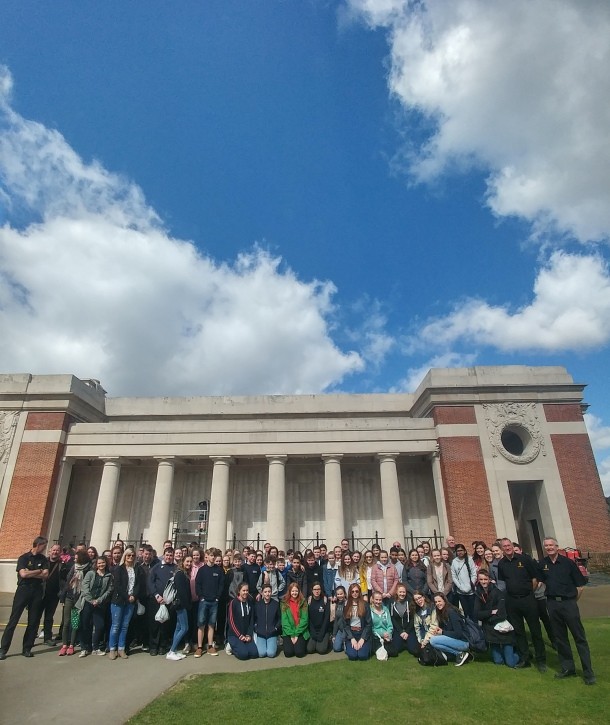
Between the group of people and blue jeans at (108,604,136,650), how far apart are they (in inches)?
0.8

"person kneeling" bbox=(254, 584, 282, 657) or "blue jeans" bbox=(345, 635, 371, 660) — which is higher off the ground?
"person kneeling" bbox=(254, 584, 282, 657)

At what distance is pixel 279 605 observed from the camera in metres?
10.1

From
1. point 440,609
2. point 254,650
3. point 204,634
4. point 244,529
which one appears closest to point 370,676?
point 440,609

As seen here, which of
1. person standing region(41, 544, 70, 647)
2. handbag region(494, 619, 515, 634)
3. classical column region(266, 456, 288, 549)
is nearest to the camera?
handbag region(494, 619, 515, 634)

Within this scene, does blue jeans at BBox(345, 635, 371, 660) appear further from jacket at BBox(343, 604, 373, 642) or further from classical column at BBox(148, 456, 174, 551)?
classical column at BBox(148, 456, 174, 551)

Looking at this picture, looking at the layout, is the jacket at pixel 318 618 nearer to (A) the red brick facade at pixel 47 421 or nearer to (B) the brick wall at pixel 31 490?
(B) the brick wall at pixel 31 490

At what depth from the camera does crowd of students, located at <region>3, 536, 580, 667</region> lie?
928 centimetres

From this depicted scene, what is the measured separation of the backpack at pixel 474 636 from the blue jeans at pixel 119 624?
22.5ft

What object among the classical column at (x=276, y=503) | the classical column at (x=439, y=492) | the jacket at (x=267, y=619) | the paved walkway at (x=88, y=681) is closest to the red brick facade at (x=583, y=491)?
the classical column at (x=439, y=492)

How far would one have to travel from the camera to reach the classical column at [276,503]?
2147cm

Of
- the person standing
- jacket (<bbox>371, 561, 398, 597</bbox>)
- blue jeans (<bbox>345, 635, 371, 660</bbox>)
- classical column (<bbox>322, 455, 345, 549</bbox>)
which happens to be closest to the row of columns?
classical column (<bbox>322, 455, 345, 549</bbox>)

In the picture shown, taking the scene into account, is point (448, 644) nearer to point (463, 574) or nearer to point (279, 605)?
point (463, 574)

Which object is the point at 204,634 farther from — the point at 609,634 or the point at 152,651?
the point at 609,634

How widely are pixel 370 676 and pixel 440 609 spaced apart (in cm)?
195
